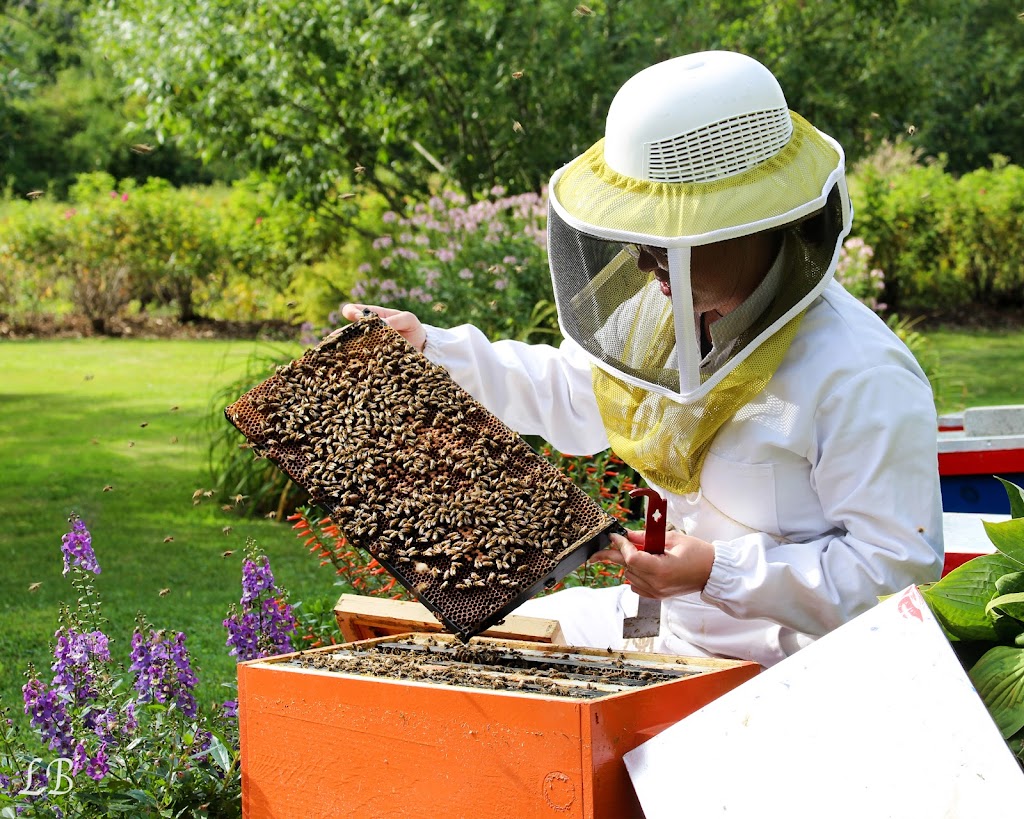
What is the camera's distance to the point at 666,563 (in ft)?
7.24

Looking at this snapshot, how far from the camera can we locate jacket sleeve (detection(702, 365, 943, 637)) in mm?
2297

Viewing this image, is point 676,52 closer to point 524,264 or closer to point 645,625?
point 524,264

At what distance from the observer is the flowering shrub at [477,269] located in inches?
270

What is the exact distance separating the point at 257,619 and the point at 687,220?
1.74 m

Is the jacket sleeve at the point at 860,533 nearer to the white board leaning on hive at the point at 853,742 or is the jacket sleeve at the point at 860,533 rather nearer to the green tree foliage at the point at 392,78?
the white board leaning on hive at the point at 853,742

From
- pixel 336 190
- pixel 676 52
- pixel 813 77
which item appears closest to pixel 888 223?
pixel 813 77

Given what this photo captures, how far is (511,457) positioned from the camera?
2.34m

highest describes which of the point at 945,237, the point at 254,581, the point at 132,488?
the point at 254,581

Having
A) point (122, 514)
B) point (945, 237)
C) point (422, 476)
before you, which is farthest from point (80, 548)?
point (945, 237)

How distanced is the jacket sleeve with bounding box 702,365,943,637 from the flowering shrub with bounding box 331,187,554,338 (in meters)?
3.93

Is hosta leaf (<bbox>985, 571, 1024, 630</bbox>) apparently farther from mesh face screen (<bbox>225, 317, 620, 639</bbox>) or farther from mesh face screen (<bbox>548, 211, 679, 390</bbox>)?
mesh face screen (<bbox>548, 211, 679, 390</bbox>)

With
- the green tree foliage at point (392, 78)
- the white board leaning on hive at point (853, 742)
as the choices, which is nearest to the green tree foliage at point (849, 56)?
the green tree foliage at point (392, 78)

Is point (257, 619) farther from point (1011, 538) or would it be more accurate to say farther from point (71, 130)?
point (71, 130)

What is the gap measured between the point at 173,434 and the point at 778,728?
30.5 ft
